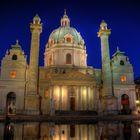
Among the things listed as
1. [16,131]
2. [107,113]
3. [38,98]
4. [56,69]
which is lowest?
[16,131]

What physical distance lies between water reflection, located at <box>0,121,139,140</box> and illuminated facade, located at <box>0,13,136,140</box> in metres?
0.28

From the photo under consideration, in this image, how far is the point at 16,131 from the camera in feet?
134

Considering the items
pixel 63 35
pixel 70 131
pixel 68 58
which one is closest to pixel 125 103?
pixel 70 131

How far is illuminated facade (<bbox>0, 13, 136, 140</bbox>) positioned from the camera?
45906 millimetres

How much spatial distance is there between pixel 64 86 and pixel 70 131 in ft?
30.8

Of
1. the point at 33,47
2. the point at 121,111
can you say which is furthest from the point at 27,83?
the point at 121,111

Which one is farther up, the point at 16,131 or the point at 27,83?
the point at 27,83

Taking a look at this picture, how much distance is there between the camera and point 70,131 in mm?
46312

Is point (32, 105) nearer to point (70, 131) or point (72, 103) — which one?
point (72, 103)

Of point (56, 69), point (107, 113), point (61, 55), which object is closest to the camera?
point (107, 113)

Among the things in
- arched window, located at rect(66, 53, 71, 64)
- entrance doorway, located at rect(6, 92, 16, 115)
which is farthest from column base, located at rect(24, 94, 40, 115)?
Result: arched window, located at rect(66, 53, 71, 64)

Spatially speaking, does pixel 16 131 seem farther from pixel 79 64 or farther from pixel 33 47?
pixel 79 64

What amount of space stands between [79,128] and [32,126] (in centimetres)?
1069

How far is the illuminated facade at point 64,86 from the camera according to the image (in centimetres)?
4591
